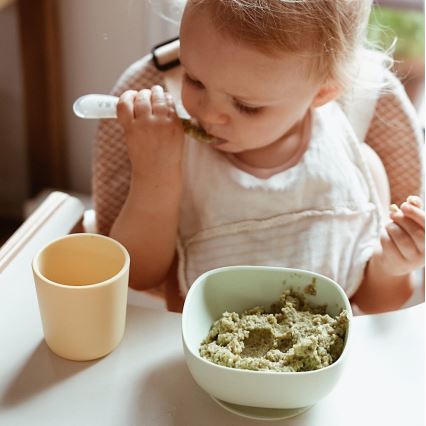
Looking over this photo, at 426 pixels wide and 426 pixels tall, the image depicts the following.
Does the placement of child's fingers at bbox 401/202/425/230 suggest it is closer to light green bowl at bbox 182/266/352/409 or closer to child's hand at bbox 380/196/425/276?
child's hand at bbox 380/196/425/276

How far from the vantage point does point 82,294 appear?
0.73m

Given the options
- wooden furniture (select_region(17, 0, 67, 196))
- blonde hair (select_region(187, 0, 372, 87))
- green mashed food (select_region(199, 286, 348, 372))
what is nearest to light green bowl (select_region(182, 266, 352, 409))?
green mashed food (select_region(199, 286, 348, 372))

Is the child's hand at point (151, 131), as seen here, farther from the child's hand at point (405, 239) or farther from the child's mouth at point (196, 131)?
the child's hand at point (405, 239)

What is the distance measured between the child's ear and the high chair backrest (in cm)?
9

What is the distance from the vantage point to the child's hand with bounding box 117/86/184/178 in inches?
37.1

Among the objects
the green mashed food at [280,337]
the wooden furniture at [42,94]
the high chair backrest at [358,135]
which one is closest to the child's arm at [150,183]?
the high chair backrest at [358,135]

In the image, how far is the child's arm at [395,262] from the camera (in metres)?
0.91

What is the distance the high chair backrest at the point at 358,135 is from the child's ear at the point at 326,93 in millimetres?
93

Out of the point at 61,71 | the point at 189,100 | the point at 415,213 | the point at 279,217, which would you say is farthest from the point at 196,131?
the point at 61,71

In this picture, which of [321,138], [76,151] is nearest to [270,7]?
[321,138]

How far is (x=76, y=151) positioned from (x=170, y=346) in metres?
1.20

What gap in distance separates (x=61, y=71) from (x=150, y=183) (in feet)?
3.08

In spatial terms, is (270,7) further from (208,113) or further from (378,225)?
(378,225)

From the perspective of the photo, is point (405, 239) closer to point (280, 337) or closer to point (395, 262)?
point (395, 262)
